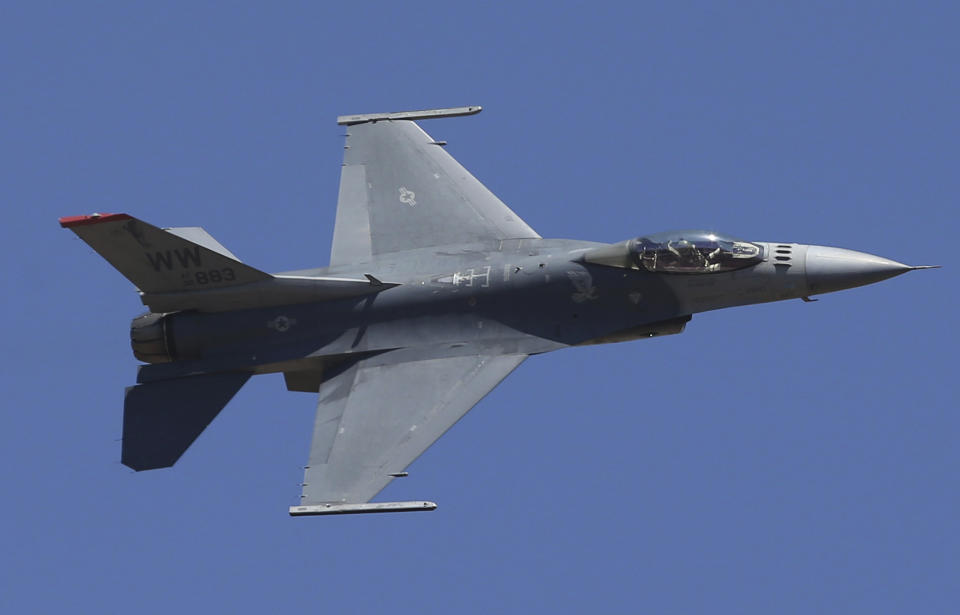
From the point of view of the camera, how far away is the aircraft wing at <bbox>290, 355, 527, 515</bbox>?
27.4 meters

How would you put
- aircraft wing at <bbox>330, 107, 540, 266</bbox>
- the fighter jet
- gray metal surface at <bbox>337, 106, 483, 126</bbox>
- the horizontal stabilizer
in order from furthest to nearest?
gray metal surface at <bbox>337, 106, 483, 126</bbox> → aircraft wing at <bbox>330, 107, 540, 266</bbox> → the horizontal stabilizer → the fighter jet

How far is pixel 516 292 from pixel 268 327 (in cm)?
363

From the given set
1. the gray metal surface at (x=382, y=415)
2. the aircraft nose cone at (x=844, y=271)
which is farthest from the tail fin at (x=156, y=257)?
the aircraft nose cone at (x=844, y=271)

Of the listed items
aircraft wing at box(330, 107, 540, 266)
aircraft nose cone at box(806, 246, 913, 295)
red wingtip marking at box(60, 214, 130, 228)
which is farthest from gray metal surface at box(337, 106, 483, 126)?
aircraft nose cone at box(806, 246, 913, 295)

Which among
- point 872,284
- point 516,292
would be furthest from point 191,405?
point 872,284

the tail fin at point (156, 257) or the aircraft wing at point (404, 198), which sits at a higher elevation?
the aircraft wing at point (404, 198)

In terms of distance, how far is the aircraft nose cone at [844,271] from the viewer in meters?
28.5

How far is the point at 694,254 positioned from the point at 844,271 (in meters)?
2.10

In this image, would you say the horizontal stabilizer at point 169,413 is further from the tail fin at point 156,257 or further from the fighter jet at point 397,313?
the tail fin at point 156,257

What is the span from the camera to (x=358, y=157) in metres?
32.5

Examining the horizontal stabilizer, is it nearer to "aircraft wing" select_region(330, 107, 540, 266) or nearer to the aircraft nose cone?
"aircraft wing" select_region(330, 107, 540, 266)

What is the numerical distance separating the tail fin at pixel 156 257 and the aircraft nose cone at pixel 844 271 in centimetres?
771

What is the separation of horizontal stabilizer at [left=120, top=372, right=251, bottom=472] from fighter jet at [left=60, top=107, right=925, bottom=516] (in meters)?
0.02

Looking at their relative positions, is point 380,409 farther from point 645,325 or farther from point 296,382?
point 645,325
